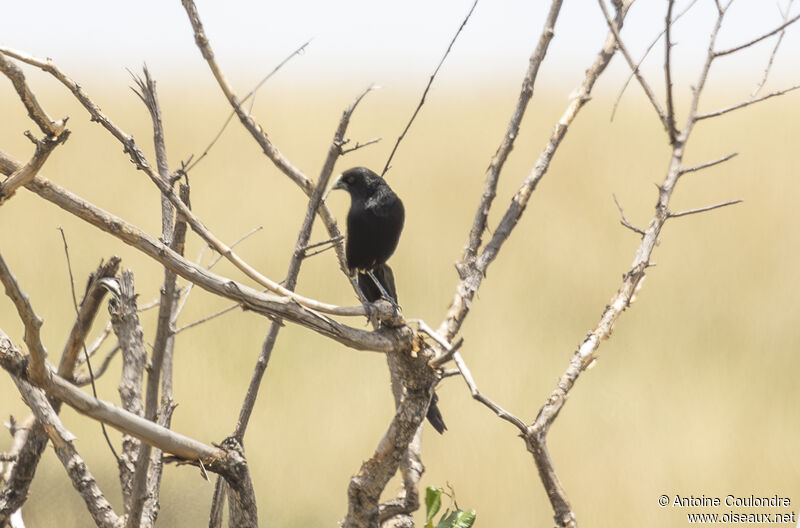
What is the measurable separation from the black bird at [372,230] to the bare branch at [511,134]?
279mm

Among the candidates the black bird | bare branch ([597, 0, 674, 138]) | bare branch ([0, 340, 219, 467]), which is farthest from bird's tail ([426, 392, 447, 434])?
bare branch ([597, 0, 674, 138])

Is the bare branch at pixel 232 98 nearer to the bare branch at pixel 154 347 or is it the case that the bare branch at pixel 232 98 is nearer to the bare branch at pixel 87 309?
the bare branch at pixel 154 347

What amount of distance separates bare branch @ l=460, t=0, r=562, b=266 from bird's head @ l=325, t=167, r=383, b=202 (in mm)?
397

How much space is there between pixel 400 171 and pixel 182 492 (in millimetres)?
3684

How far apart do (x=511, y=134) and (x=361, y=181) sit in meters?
0.58

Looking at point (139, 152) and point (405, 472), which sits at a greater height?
point (139, 152)

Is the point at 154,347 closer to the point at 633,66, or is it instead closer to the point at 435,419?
the point at 435,419

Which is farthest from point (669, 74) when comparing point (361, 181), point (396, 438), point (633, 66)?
point (396, 438)

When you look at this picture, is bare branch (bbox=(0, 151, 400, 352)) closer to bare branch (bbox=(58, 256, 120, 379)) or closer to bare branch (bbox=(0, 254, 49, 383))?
bare branch (bbox=(0, 254, 49, 383))

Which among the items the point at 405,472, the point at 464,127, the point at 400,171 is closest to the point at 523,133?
the point at 464,127

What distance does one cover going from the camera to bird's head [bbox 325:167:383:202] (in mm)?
2693

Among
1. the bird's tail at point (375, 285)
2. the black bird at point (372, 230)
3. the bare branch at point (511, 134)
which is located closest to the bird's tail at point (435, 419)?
the black bird at point (372, 230)

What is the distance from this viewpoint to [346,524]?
2.32 m

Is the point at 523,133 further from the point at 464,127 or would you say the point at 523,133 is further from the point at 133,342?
the point at 133,342
